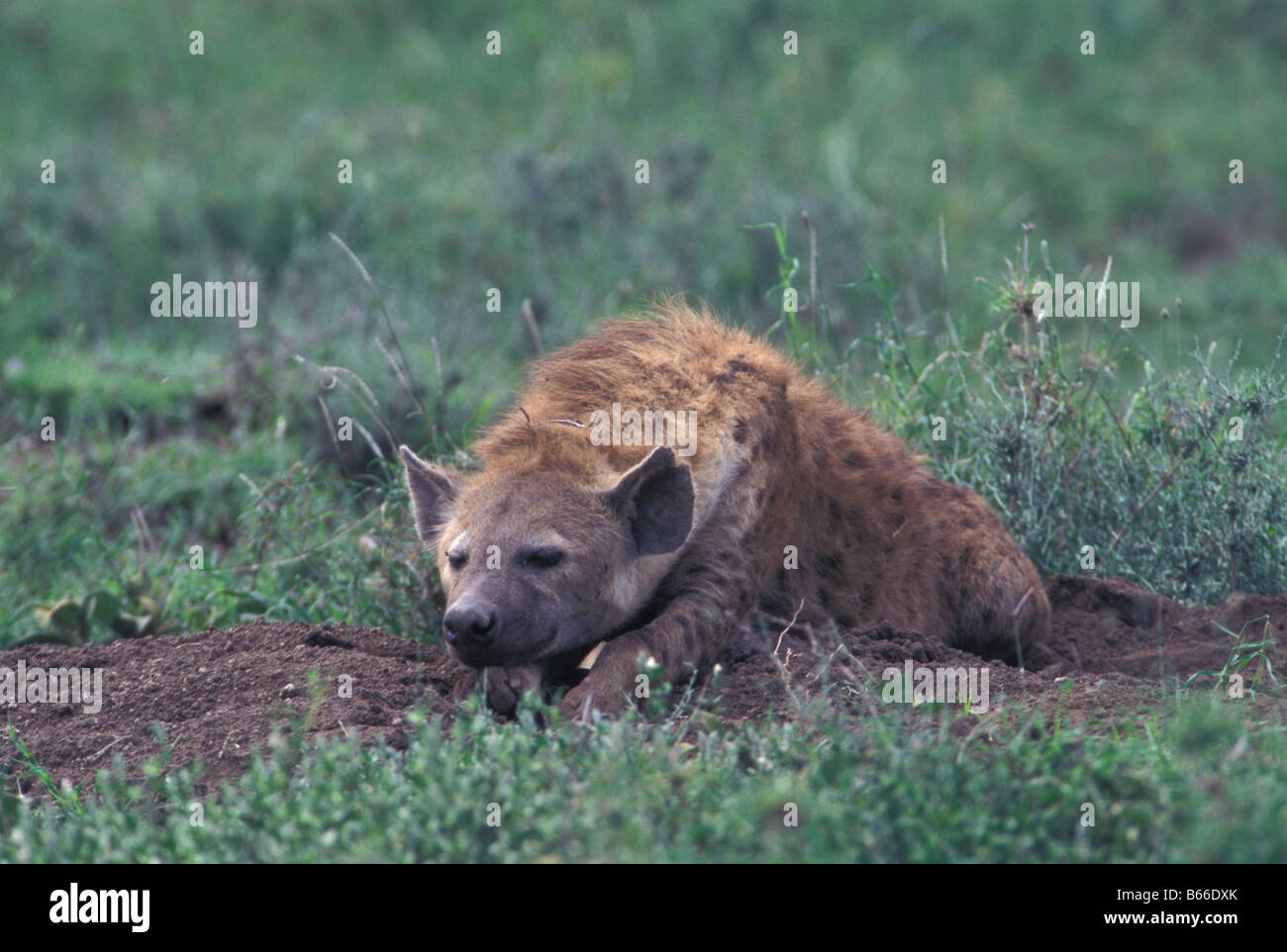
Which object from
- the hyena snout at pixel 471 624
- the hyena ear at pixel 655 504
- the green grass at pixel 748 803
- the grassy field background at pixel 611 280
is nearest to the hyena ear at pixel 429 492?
the grassy field background at pixel 611 280

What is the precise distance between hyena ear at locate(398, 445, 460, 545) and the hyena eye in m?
0.49

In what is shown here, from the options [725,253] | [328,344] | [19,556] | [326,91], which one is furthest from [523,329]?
[326,91]

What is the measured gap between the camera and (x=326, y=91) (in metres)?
12.2

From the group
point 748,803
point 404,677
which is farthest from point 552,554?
point 748,803

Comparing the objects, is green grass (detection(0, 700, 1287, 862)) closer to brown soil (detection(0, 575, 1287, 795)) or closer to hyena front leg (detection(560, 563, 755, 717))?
brown soil (detection(0, 575, 1287, 795))

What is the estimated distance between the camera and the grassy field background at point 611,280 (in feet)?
11.4

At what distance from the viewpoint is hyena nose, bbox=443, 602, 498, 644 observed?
3973 mm

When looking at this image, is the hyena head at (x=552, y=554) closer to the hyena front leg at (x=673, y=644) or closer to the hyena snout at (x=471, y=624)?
the hyena snout at (x=471, y=624)

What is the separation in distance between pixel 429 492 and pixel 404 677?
570 mm

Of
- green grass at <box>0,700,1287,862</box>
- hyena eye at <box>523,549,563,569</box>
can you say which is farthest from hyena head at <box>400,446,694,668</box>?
green grass at <box>0,700,1287,862</box>

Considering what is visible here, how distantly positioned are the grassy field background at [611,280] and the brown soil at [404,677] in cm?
32

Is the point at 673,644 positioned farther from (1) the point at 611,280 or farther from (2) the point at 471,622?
(1) the point at 611,280

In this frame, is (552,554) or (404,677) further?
(404,677)

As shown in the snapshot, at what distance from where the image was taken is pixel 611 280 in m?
8.97
